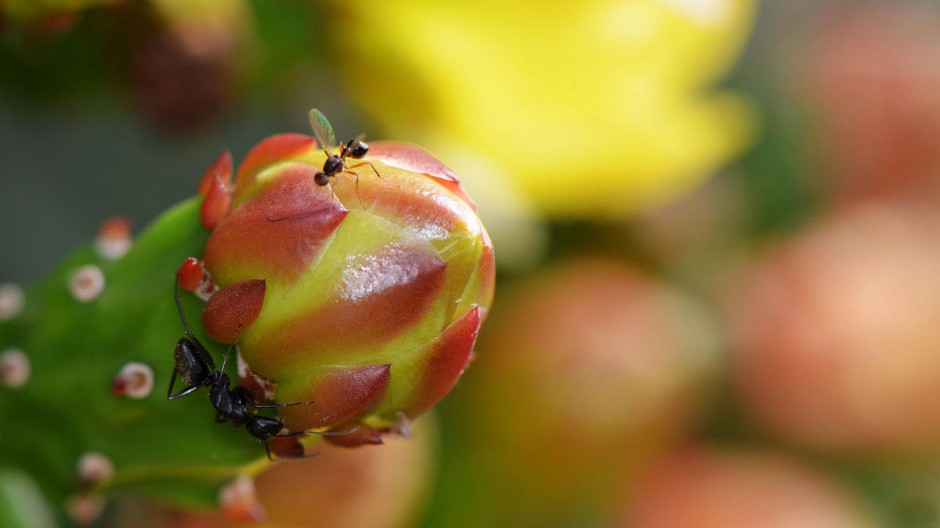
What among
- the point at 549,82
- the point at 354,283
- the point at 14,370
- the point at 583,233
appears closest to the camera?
the point at 354,283

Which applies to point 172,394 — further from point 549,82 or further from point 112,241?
point 549,82

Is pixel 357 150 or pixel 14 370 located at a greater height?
pixel 357 150

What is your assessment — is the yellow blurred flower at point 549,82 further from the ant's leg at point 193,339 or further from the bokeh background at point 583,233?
the ant's leg at point 193,339

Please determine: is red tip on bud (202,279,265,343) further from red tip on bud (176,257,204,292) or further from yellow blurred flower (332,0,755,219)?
yellow blurred flower (332,0,755,219)

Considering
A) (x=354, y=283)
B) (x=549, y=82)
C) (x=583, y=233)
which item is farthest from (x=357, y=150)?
(x=583, y=233)

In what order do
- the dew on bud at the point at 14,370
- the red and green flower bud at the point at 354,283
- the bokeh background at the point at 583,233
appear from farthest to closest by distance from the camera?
the bokeh background at the point at 583,233
the dew on bud at the point at 14,370
the red and green flower bud at the point at 354,283

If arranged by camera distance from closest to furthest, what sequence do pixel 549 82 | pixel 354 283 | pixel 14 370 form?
pixel 354 283
pixel 14 370
pixel 549 82

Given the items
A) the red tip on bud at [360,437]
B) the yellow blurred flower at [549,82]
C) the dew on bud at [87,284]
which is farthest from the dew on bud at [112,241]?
the yellow blurred flower at [549,82]
